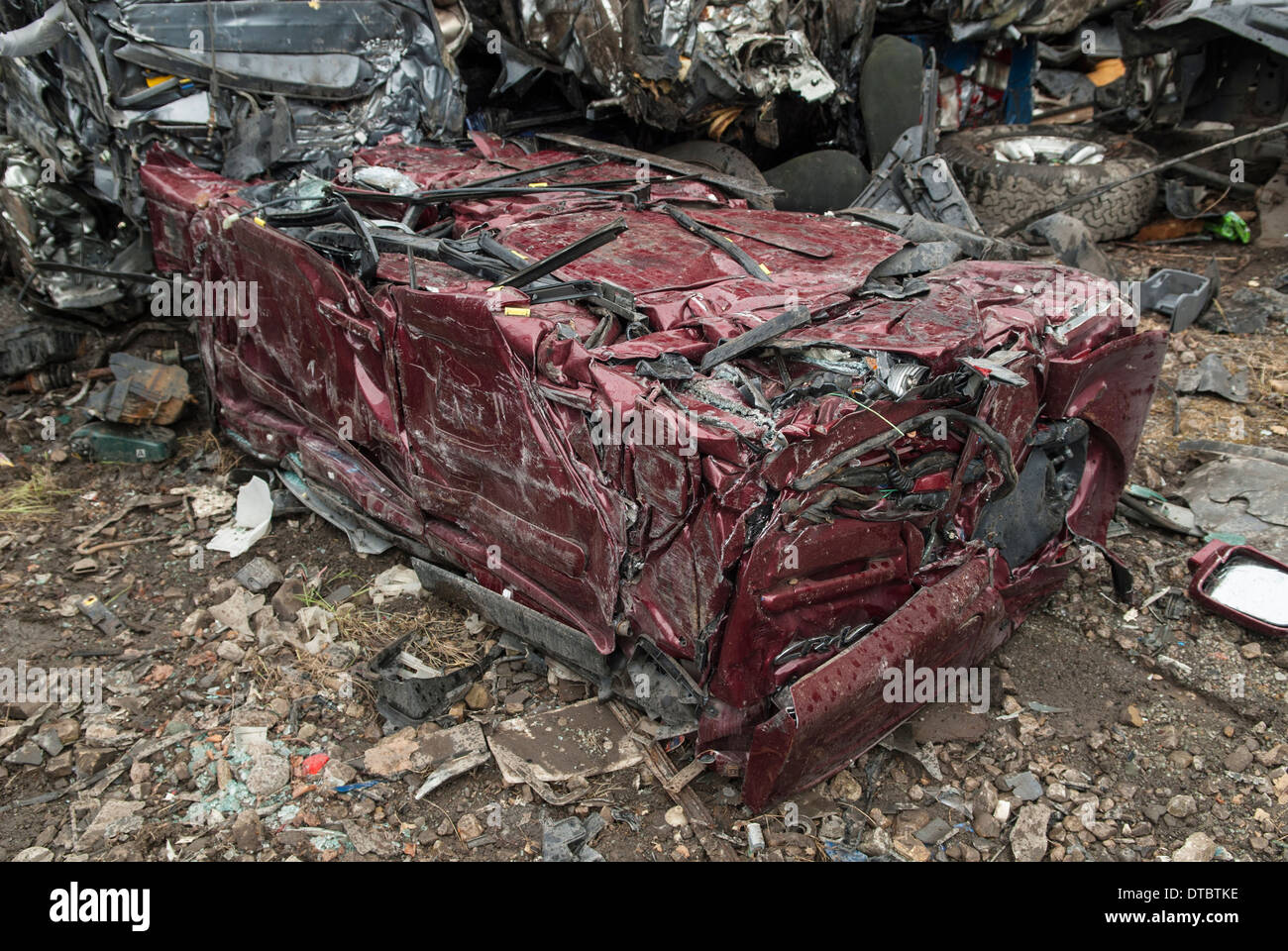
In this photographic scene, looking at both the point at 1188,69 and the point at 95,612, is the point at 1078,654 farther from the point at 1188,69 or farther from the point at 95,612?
the point at 1188,69

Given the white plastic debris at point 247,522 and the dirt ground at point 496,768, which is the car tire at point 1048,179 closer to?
the dirt ground at point 496,768

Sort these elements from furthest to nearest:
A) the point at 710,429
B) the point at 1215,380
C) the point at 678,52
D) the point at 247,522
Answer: the point at 678,52
the point at 1215,380
the point at 247,522
the point at 710,429

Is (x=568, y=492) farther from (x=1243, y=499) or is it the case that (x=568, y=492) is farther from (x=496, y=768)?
(x=1243, y=499)

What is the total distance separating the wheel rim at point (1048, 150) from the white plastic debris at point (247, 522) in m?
5.87

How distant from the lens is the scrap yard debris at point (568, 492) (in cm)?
288

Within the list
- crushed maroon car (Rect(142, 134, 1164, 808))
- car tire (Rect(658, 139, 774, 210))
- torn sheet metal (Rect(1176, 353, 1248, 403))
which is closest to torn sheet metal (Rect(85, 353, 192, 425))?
crushed maroon car (Rect(142, 134, 1164, 808))

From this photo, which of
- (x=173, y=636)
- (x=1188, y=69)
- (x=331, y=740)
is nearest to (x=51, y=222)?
(x=173, y=636)

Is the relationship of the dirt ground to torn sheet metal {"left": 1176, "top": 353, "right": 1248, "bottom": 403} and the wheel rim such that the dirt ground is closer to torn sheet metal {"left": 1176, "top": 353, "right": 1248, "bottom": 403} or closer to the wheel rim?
torn sheet metal {"left": 1176, "top": 353, "right": 1248, "bottom": 403}

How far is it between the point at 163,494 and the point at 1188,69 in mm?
8303

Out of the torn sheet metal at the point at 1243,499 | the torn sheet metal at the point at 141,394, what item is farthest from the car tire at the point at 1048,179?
the torn sheet metal at the point at 141,394

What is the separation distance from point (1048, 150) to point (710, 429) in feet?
21.4

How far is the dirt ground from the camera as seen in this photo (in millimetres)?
2969

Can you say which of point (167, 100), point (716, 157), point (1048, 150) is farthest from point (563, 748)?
point (1048, 150)

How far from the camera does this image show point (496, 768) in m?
Result: 3.24
